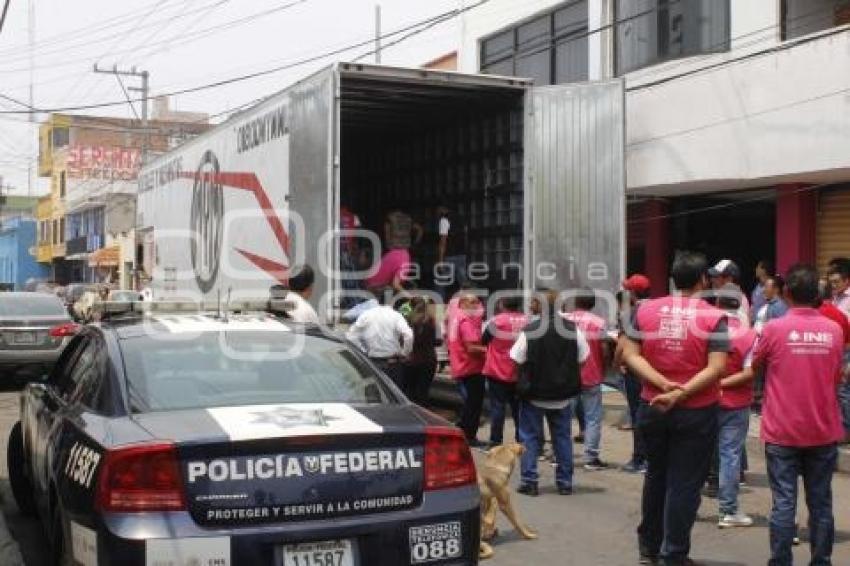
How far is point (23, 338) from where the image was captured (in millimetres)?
14805

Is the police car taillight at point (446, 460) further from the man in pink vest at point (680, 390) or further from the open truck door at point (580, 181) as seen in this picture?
the open truck door at point (580, 181)

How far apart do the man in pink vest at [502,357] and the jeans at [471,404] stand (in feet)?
1.76

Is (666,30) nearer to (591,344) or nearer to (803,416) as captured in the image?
(591,344)

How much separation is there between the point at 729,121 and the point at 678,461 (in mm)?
9032

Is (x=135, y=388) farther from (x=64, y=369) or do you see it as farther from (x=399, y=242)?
(x=399, y=242)

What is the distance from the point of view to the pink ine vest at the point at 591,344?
8672mm

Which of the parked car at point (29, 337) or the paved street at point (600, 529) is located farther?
the parked car at point (29, 337)

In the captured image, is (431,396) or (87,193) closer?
(431,396)

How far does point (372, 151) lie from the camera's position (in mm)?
15188

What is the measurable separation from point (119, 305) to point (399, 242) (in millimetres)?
7840

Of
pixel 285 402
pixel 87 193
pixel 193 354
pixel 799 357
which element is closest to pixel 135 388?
pixel 193 354

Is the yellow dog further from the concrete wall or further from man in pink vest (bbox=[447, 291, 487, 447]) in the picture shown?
the concrete wall

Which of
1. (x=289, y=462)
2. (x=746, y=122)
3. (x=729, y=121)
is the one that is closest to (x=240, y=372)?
(x=289, y=462)

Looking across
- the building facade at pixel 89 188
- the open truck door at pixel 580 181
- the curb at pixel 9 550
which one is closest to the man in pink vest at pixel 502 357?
the open truck door at pixel 580 181
